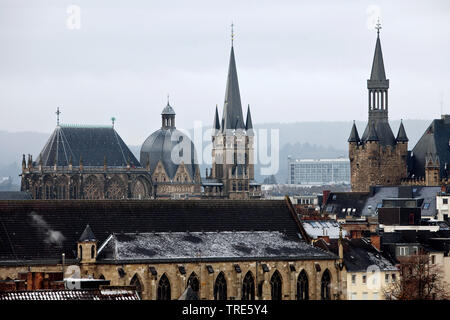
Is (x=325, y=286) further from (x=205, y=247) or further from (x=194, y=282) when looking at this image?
(x=194, y=282)

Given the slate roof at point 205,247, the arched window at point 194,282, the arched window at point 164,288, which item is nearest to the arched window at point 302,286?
the slate roof at point 205,247

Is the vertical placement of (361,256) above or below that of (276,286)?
above

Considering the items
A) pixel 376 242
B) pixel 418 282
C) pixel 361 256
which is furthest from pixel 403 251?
pixel 418 282

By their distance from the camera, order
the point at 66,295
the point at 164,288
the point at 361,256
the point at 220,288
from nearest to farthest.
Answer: the point at 66,295 → the point at 164,288 → the point at 220,288 → the point at 361,256

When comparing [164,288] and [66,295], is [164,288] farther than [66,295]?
Yes

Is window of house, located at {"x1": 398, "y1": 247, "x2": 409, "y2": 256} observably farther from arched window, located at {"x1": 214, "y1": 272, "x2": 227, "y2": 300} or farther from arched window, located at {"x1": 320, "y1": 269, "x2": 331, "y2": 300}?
arched window, located at {"x1": 214, "y1": 272, "x2": 227, "y2": 300}

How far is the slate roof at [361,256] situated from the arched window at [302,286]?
429 centimetres

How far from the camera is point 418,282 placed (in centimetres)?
10612

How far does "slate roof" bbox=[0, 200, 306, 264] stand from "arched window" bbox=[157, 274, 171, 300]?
6368mm

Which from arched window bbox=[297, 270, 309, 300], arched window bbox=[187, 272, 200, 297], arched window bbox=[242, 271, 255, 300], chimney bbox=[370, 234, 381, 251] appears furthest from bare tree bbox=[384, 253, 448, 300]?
arched window bbox=[187, 272, 200, 297]

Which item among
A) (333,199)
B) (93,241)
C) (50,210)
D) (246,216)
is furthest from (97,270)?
(333,199)

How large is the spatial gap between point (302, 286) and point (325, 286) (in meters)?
1.91
